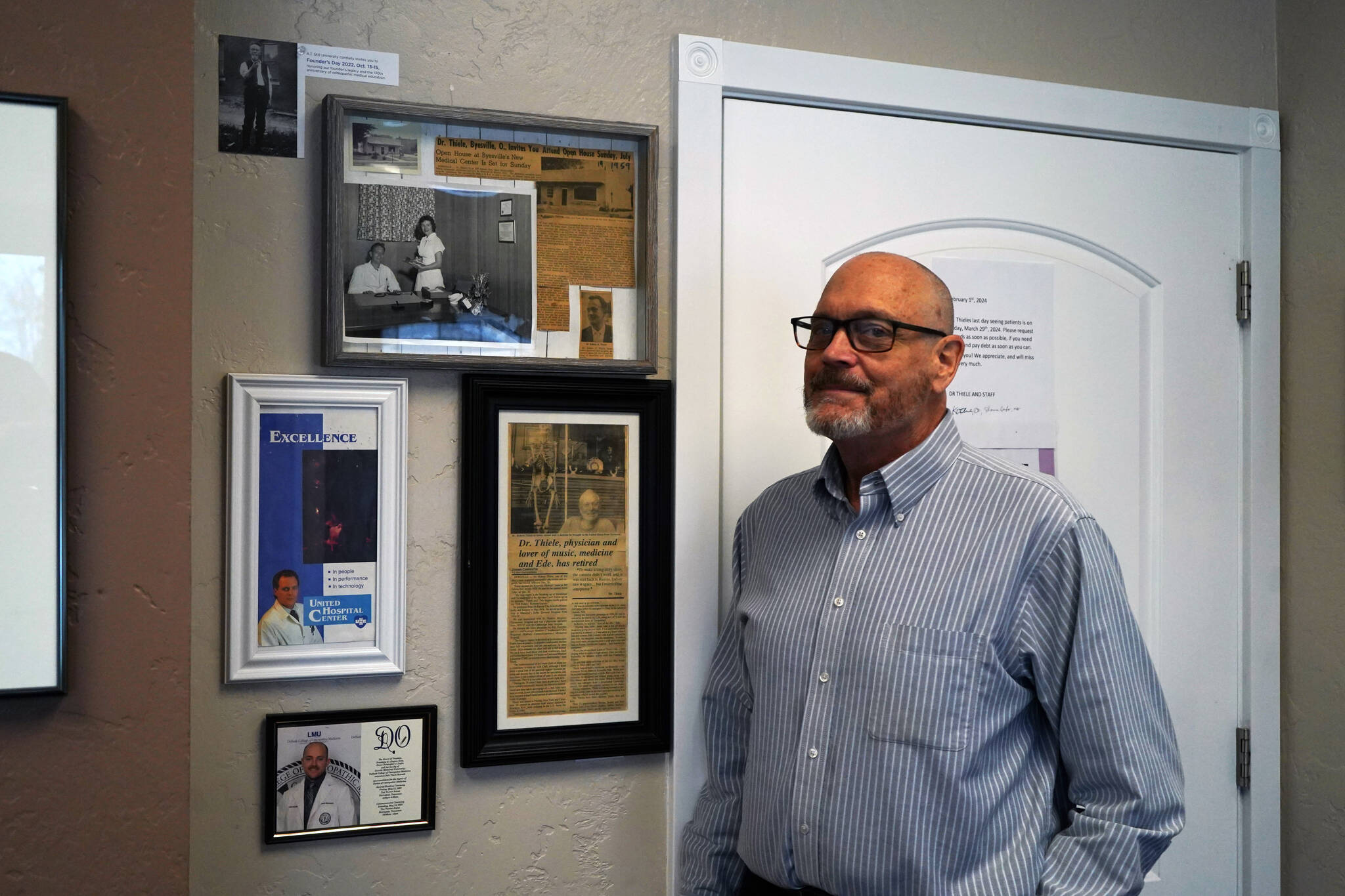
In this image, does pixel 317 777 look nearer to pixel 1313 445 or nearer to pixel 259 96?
pixel 259 96

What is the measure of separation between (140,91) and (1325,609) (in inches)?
75.8

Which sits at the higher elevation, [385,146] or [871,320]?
[385,146]

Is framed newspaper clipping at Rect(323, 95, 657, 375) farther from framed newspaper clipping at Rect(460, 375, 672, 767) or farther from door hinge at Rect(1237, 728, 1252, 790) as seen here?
door hinge at Rect(1237, 728, 1252, 790)

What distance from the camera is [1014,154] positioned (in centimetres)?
159

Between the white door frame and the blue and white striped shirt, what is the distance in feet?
0.62

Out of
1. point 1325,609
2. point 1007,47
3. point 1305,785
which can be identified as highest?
point 1007,47

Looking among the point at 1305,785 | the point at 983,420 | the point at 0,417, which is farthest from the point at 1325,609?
the point at 0,417

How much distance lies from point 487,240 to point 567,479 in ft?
1.19

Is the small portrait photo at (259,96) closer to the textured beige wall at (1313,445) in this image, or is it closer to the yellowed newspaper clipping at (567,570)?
the yellowed newspaper clipping at (567,570)

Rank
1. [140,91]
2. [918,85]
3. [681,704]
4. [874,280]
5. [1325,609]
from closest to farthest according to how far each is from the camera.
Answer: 1. [140,91]
2. [874,280]
3. [681,704]
4. [918,85]
5. [1325,609]

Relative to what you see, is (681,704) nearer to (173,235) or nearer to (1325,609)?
(173,235)

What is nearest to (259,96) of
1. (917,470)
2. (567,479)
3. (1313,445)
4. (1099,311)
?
(567,479)

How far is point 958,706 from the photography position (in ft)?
3.70

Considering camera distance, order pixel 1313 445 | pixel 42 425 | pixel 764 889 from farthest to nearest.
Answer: pixel 1313 445, pixel 764 889, pixel 42 425
